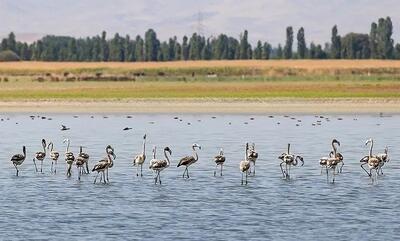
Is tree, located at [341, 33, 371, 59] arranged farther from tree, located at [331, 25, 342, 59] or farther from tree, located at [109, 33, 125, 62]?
tree, located at [109, 33, 125, 62]

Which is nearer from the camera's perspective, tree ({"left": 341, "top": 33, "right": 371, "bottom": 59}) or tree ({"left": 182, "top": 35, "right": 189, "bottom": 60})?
tree ({"left": 341, "top": 33, "right": 371, "bottom": 59})

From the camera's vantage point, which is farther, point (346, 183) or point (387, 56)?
point (387, 56)

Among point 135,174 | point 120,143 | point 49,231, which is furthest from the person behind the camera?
point 120,143

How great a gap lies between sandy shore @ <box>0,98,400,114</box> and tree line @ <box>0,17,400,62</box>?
90930 mm

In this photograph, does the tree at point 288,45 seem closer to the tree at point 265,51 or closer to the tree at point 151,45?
the tree at point 265,51

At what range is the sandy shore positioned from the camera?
61.8 meters

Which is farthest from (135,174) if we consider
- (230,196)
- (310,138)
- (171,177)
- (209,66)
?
(209,66)

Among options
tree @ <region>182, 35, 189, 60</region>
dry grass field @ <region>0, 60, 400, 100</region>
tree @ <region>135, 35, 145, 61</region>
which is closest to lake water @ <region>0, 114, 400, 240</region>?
dry grass field @ <region>0, 60, 400, 100</region>

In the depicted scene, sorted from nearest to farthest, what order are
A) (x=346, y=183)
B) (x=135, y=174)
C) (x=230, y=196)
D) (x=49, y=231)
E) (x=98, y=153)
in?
(x=49, y=231), (x=230, y=196), (x=346, y=183), (x=135, y=174), (x=98, y=153)

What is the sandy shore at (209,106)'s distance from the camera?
61.8 m

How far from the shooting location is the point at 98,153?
3462cm

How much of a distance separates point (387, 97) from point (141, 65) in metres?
79.7

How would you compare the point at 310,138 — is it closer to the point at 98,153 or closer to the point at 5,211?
the point at 98,153

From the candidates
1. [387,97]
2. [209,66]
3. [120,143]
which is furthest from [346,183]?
[209,66]
